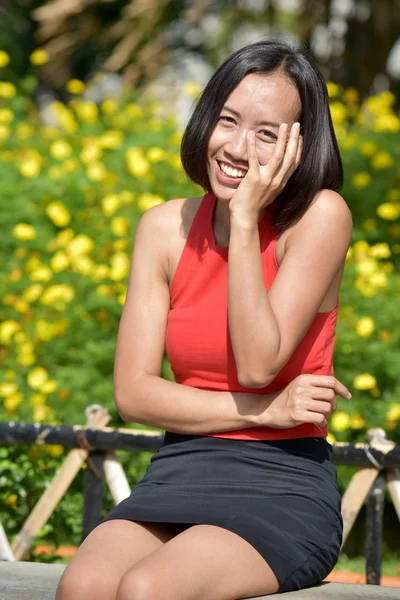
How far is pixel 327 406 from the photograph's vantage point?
2.37 metres

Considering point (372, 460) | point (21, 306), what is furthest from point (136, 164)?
point (372, 460)

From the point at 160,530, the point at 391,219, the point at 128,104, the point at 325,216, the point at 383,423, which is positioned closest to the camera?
the point at 160,530

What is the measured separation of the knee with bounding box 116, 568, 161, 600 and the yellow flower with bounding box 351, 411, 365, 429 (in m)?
2.31

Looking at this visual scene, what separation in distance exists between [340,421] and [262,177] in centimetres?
199

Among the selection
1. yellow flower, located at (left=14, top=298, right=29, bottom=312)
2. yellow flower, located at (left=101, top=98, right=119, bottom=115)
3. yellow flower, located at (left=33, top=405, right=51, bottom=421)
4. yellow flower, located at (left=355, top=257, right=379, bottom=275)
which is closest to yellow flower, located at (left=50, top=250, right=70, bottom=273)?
yellow flower, located at (left=14, top=298, right=29, bottom=312)

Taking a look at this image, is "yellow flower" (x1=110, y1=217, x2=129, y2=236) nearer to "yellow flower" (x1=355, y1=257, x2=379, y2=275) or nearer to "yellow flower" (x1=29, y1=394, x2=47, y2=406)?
"yellow flower" (x1=29, y1=394, x2=47, y2=406)

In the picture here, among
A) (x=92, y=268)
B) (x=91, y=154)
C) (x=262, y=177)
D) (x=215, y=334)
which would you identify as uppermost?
(x=262, y=177)

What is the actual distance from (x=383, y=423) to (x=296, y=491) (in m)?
1.96

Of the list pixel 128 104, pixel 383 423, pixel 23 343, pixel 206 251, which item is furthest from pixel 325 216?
pixel 128 104

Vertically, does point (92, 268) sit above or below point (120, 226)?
below

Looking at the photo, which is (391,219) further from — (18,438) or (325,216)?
(325,216)

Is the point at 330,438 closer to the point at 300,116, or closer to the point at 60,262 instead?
the point at 60,262

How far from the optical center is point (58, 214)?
5391 mm

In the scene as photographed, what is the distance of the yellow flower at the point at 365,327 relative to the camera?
4348 millimetres
